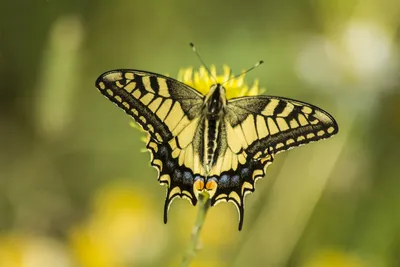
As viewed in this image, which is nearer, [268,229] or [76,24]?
[76,24]

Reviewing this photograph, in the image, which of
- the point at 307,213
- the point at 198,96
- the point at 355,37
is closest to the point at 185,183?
the point at 198,96

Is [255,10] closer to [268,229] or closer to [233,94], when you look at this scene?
[268,229]

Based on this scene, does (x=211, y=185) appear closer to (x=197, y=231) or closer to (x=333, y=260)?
(x=197, y=231)

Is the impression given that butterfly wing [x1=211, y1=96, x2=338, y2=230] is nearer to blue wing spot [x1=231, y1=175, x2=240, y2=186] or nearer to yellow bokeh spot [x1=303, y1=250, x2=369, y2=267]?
blue wing spot [x1=231, y1=175, x2=240, y2=186]

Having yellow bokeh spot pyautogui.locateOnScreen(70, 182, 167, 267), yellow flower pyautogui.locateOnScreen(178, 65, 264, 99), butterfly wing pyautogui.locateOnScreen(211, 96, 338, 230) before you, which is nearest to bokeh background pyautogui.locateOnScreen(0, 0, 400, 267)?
yellow bokeh spot pyautogui.locateOnScreen(70, 182, 167, 267)

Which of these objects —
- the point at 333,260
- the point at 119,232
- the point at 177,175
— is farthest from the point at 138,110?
the point at 333,260

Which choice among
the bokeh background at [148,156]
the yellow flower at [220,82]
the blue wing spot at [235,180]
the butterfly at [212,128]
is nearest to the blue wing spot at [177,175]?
the butterfly at [212,128]
